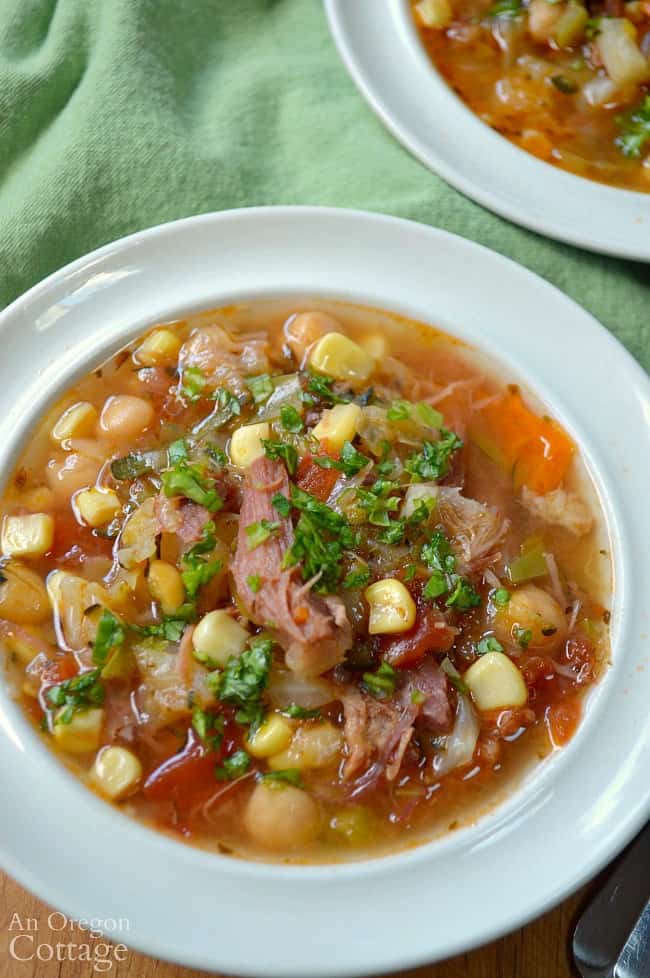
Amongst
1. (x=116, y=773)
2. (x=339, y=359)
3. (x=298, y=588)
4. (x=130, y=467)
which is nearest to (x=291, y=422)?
(x=339, y=359)

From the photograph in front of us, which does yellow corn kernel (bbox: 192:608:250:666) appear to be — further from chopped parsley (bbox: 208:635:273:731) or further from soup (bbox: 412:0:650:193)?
soup (bbox: 412:0:650:193)

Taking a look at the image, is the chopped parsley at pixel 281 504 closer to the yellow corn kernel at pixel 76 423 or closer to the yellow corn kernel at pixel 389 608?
the yellow corn kernel at pixel 389 608

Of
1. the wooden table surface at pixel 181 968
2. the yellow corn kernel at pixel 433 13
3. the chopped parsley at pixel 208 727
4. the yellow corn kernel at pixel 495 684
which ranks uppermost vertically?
the yellow corn kernel at pixel 433 13

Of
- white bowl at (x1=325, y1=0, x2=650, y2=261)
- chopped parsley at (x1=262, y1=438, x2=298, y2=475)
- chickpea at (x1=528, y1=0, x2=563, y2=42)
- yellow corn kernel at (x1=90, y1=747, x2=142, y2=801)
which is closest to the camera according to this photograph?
yellow corn kernel at (x1=90, y1=747, x2=142, y2=801)

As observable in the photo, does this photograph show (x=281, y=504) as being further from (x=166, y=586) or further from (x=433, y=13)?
(x=433, y=13)

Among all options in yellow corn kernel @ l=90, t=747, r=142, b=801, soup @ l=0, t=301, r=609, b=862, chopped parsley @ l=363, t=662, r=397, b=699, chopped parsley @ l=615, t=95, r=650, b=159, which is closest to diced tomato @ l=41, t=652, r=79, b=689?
soup @ l=0, t=301, r=609, b=862

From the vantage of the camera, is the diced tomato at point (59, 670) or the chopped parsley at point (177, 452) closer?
the diced tomato at point (59, 670)

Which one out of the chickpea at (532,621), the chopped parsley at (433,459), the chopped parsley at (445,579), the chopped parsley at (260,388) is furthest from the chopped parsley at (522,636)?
the chopped parsley at (260,388)
